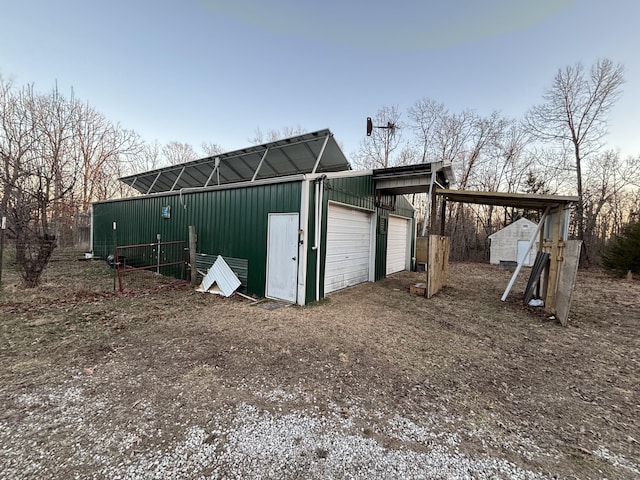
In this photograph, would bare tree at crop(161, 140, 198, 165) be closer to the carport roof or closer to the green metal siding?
the green metal siding

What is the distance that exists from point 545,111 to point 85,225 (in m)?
26.1

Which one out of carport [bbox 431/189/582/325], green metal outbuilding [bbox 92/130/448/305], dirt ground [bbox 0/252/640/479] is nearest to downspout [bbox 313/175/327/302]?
green metal outbuilding [bbox 92/130/448/305]

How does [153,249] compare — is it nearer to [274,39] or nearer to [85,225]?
[274,39]

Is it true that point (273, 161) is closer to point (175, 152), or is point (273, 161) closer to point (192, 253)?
point (192, 253)

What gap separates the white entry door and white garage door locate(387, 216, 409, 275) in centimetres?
471

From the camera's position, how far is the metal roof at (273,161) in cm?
654

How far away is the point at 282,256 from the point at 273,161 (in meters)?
3.42

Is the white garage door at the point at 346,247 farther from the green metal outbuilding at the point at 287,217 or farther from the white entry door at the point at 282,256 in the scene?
the white entry door at the point at 282,256

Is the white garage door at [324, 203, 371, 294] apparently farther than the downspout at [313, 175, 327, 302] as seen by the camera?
Yes

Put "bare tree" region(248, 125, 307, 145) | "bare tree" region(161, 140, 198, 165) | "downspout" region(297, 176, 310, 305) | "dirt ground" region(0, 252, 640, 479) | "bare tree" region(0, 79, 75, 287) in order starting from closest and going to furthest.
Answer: "dirt ground" region(0, 252, 640, 479), "downspout" region(297, 176, 310, 305), "bare tree" region(0, 79, 75, 287), "bare tree" region(248, 125, 307, 145), "bare tree" region(161, 140, 198, 165)

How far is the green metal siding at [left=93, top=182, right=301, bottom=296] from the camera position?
5.61m

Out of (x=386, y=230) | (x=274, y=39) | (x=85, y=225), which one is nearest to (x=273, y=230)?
(x=386, y=230)

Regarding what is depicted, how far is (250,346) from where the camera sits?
339 centimetres

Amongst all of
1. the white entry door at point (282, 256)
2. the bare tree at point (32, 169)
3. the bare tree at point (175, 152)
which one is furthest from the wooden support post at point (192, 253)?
the bare tree at point (175, 152)
